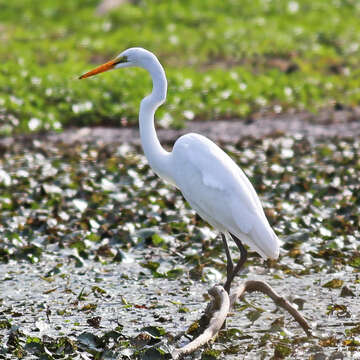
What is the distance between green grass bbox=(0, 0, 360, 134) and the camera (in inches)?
493

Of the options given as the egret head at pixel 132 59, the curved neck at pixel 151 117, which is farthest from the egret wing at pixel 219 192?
A: the egret head at pixel 132 59

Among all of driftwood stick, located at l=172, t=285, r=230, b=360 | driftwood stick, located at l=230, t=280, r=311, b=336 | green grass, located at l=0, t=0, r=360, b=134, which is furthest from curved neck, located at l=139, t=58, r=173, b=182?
green grass, located at l=0, t=0, r=360, b=134

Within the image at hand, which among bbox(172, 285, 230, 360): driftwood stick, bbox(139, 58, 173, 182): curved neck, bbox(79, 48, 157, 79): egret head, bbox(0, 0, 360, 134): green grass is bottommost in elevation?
bbox(0, 0, 360, 134): green grass

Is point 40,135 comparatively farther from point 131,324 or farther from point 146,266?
point 131,324

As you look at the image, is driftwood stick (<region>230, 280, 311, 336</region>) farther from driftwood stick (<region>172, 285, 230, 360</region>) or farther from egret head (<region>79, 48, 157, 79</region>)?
egret head (<region>79, 48, 157, 79</region>)

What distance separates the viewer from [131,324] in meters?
5.84

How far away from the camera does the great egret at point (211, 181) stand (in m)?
5.68

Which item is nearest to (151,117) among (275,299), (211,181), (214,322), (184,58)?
(211,181)

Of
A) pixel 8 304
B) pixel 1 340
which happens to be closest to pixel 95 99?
pixel 8 304

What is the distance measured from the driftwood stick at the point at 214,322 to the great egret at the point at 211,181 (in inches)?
18.4

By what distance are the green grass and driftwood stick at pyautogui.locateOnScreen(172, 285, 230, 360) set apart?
22.8ft

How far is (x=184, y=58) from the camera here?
51.3 ft

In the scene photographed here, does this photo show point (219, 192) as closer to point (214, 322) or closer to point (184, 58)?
point (214, 322)

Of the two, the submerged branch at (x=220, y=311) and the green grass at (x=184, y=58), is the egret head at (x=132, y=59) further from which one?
the green grass at (x=184, y=58)
